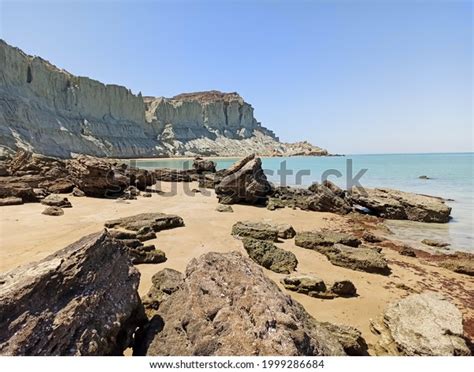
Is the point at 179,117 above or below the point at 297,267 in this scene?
above

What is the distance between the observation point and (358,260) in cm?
677

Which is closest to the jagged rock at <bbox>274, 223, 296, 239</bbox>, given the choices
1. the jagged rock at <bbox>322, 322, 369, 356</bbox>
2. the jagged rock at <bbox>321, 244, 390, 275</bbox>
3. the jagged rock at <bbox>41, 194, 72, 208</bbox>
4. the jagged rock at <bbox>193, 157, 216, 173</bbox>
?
Result: the jagged rock at <bbox>321, 244, 390, 275</bbox>

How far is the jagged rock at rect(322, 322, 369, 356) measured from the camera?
345cm

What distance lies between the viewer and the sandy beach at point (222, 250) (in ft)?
16.1

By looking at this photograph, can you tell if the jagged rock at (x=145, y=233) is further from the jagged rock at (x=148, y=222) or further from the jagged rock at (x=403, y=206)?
the jagged rock at (x=403, y=206)

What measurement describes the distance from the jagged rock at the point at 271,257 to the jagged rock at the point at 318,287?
785 mm

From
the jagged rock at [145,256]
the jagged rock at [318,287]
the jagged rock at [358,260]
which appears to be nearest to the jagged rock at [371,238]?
the jagged rock at [358,260]

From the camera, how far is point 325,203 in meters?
13.8

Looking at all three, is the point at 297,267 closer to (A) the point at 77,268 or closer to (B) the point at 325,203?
(A) the point at 77,268

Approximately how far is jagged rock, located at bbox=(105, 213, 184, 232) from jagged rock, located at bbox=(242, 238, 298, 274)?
9.41 feet

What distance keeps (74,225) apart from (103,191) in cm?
557

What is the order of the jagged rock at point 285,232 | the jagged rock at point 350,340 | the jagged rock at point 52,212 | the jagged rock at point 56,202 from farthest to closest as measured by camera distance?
1. the jagged rock at point 56,202
2. the jagged rock at point 52,212
3. the jagged rock at point 285,232
4. the jagged rock at point 350,340

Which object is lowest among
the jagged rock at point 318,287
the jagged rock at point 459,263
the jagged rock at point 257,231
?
the jagged rock at point 459,263
